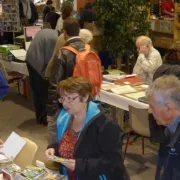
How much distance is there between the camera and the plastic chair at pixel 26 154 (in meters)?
2.93

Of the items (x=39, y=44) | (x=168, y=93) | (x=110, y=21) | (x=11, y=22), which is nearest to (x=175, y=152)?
(x=168, y=93)

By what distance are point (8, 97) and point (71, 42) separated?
349 cm

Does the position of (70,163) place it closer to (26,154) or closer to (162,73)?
(26,154)

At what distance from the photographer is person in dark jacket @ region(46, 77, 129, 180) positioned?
7.92 ft

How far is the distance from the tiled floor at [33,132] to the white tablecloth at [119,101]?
65cm

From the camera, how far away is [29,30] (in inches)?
258

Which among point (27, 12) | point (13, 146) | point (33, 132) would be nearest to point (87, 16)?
point (27, 12)

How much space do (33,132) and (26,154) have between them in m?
2.60

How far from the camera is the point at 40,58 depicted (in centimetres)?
535

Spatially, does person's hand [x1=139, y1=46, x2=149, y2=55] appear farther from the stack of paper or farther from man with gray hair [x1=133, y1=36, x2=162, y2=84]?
the stack of paper

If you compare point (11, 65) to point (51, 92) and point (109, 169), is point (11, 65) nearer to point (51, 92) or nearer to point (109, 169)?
point (51, 92)

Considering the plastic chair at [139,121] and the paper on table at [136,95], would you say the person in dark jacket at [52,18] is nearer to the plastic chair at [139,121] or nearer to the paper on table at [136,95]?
the paper on table at [136,95]

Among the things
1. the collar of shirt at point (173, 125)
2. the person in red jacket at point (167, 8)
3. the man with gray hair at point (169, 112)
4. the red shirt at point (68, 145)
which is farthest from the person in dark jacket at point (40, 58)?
the person in red jacket at point (167, 8)

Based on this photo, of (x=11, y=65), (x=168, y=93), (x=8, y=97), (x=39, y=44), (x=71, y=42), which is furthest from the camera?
(x=8, y=97)
